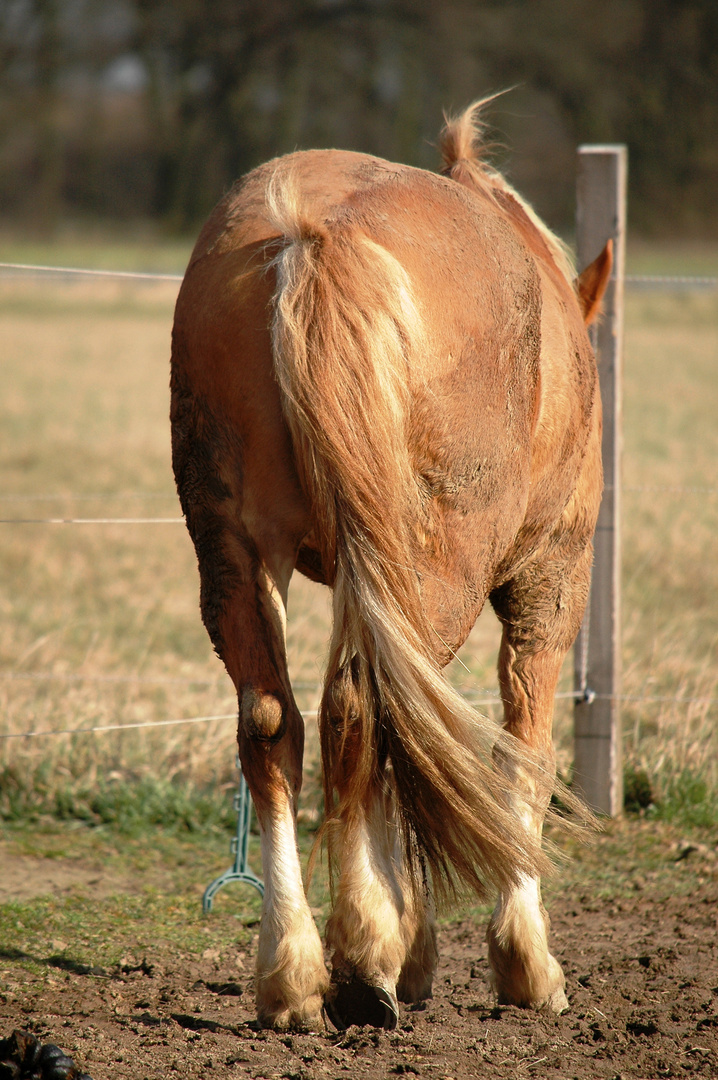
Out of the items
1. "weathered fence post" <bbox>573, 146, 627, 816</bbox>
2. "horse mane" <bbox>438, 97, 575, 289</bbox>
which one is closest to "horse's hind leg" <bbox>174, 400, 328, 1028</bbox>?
"horse mane" <bbox>438, 97, 575, 289</bbox>

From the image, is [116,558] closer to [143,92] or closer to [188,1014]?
[188,1014]

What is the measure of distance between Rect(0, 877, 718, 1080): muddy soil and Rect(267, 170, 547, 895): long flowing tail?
0.44m

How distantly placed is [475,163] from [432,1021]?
2.29 meters

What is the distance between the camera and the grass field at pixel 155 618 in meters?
4.09

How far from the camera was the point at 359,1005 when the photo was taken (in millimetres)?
2203

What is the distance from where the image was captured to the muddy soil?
7.26ft

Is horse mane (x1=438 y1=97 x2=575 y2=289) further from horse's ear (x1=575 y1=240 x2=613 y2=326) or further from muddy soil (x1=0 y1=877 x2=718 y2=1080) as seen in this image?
muddy soil (x1=0 y1=877 x2=718 y2=1080)

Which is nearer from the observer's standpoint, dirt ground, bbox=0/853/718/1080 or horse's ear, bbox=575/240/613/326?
dirt ground, bbox=0/853/718/1080

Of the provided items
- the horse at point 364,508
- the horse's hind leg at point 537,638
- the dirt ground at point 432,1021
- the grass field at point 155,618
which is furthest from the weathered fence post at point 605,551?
the horse at point 364,508

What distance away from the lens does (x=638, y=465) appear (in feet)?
33.6

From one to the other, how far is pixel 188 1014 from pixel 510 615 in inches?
51.9

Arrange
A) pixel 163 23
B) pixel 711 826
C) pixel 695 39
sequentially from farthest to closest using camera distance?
1. pixel 163 23
2. pixel 695 39
3. pixel 711 826

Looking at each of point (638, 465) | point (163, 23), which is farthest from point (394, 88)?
point (638, 465)

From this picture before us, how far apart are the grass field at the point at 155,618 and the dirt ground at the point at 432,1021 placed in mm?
822
